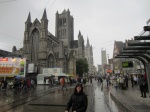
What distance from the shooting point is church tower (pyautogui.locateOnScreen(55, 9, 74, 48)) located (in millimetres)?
95250

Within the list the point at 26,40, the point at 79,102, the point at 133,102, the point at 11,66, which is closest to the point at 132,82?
the point at 133,102

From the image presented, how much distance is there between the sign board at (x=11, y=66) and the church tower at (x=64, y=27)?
66293mm

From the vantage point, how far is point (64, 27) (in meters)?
96.1

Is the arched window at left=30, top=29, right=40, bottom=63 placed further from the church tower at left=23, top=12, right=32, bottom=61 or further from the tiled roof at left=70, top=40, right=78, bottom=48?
the tiled roof at left=70, top=40, right=78, bottom=48

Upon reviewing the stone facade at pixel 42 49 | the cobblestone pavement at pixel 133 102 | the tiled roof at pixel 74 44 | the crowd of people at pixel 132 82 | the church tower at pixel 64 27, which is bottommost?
the cobblestone pavement at pixel 133 102

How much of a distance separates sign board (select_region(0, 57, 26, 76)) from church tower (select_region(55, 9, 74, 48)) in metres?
66.3

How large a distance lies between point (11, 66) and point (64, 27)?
70613 millimetres

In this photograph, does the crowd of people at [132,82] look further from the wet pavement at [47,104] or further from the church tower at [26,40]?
the church tower at [26,40]

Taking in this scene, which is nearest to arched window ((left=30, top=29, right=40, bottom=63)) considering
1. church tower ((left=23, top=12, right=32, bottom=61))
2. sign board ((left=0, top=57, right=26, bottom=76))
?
church tower ((left=23, top=12, right=32, bottom=61))

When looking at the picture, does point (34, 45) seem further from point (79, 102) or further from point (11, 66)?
point (79, 102)

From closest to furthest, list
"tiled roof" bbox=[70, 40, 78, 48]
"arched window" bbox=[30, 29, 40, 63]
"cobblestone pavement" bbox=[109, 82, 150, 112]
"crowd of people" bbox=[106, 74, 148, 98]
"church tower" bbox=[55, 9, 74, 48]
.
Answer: "cobblestone pavement" bbox=[109, 82, 150, 112] → "crowd of people" bbox=[106, 74, 148, 98] → "arched window" bbox=[30, 29, 40, 63] → "church tower" bbox=[55, 9, 74, 48] → "tiled roof" bbox=[70, 40, 78, 48]

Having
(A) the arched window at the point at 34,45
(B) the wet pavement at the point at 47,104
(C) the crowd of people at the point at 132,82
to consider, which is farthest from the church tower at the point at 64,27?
(B) the wet pavement at the point at 47,104

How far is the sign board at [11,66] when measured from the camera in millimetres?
27011

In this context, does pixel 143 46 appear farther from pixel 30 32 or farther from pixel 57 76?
pixel 30 32
